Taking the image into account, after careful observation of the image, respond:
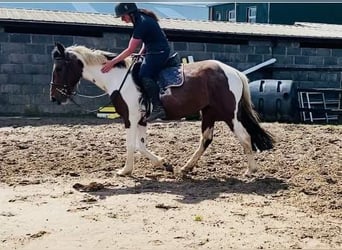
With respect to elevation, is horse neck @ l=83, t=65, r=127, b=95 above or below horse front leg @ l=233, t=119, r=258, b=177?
above

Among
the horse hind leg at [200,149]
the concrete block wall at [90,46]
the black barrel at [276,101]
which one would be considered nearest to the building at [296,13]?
the concrete block wall at [90,46]

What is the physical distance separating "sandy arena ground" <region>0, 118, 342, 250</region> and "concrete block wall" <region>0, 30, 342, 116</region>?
11.9ft

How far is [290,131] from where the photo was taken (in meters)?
10.0

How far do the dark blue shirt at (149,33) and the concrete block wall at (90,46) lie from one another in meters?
7.04

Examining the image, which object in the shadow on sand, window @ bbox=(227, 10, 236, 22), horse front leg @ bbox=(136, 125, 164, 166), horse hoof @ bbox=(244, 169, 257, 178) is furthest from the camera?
window @ bbox=(227, 10, 236, 22)

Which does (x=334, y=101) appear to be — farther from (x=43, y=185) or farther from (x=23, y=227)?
(x=23, y=227)

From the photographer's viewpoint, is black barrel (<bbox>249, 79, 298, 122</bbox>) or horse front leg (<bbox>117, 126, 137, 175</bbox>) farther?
black barrel (<bbox>249, 79, 298, 122</bbox>)

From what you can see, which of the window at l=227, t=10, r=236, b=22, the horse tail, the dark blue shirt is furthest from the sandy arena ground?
the window at l=227, t=10, r=236, b=22

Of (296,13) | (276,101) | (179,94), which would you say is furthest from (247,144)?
Result: (296,13)

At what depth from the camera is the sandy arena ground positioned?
4.13 m

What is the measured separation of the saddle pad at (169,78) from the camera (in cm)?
639

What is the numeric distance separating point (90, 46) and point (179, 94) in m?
7.23

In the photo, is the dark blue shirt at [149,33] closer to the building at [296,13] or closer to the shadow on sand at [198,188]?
the shadow on sand at [198,188]

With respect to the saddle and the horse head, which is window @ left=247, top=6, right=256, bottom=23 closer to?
the saddle
